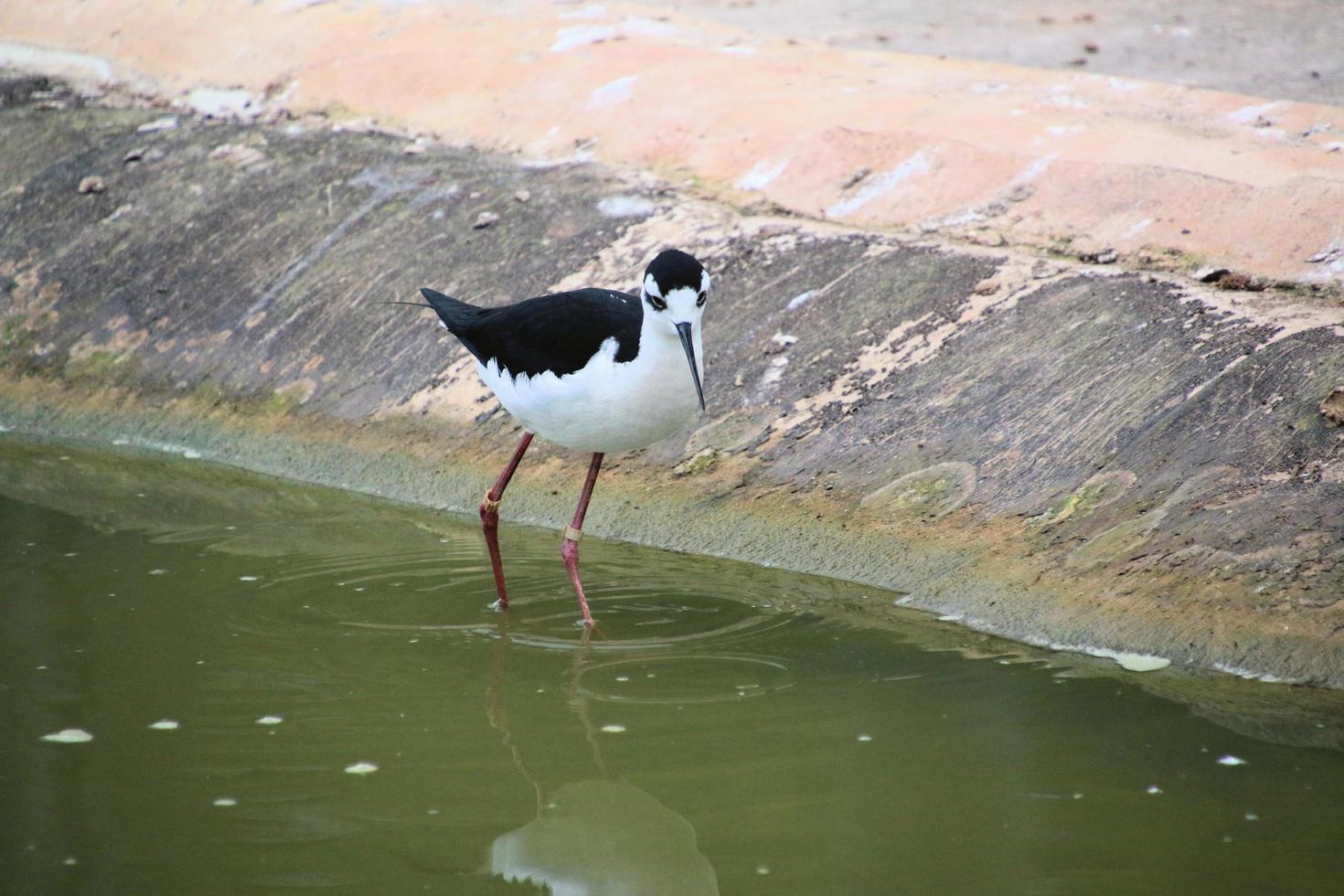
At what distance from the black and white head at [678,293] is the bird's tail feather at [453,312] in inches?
50.5

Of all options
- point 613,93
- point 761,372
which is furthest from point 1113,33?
point 761,372

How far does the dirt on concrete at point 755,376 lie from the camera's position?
5082 mm

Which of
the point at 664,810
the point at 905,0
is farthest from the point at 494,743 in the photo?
the point at 905,0

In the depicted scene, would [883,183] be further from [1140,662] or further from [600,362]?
[1140,662]

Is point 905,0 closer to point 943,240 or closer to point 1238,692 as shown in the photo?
point 943,240

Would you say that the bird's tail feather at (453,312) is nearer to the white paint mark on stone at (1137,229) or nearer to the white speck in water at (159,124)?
the white paint mark on stone at (1137,229)

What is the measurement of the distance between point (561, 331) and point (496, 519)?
3.12 ft

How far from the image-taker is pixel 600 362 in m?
4.88

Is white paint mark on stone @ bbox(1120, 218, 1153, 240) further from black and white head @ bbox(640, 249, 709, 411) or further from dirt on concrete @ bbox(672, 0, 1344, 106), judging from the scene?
dirt on concrete @ bbox(672, 0, 1344, 106)

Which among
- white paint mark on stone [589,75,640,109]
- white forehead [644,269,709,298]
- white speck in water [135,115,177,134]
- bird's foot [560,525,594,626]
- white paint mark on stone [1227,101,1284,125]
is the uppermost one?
white paint mark on stone [589,75,640,109]

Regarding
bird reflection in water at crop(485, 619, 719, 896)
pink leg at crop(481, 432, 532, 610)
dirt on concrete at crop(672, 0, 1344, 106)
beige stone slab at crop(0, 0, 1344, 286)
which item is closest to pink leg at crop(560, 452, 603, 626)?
pink leg at crop(481, 432, 532, 610)

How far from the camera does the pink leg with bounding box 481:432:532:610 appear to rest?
545 cm

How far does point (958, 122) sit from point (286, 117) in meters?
4.20

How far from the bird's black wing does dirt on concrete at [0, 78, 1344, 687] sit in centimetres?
116
